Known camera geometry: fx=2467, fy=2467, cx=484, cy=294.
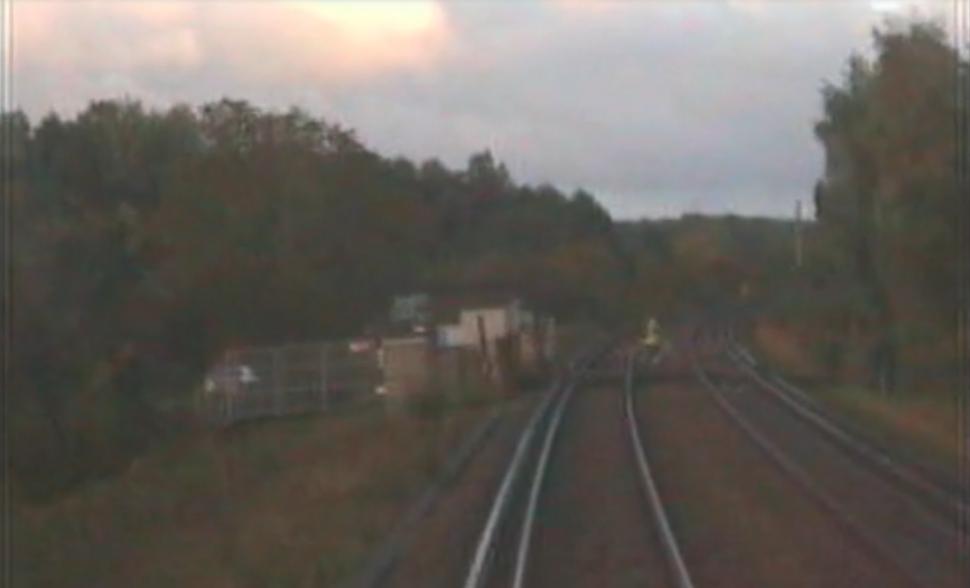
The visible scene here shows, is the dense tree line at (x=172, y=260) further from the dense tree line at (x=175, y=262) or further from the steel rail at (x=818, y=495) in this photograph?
the steel rail at (x=818, y=495)

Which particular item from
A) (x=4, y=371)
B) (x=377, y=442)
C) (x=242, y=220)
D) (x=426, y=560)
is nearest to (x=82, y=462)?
(x=4, y=371)

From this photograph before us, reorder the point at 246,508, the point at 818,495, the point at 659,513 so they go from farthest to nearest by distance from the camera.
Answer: the point at 246,508 < the point at 818,495 < the point at 659,513

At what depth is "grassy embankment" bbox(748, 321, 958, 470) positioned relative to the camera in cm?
4047

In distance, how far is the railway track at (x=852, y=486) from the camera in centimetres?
2353

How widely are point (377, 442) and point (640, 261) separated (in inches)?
5663

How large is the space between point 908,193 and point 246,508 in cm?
2433

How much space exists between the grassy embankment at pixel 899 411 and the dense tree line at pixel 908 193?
118cm

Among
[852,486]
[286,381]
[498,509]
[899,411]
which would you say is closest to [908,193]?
[899,411]

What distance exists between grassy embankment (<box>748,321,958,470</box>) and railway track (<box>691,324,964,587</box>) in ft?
2.80

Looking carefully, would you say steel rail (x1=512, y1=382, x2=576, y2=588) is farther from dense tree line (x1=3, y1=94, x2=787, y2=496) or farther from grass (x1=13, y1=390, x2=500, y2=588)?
dense tree line (x1=3, y1=94, x2=787, y2=496)

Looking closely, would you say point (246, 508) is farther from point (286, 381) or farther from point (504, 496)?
point (286, 381)

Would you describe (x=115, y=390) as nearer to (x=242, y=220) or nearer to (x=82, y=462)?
(x=82, y=462)

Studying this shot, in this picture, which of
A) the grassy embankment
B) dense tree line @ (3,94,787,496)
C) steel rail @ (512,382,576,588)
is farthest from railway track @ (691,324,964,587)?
dense tree line @ (3,94,787,496)

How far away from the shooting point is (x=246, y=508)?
35281mm
